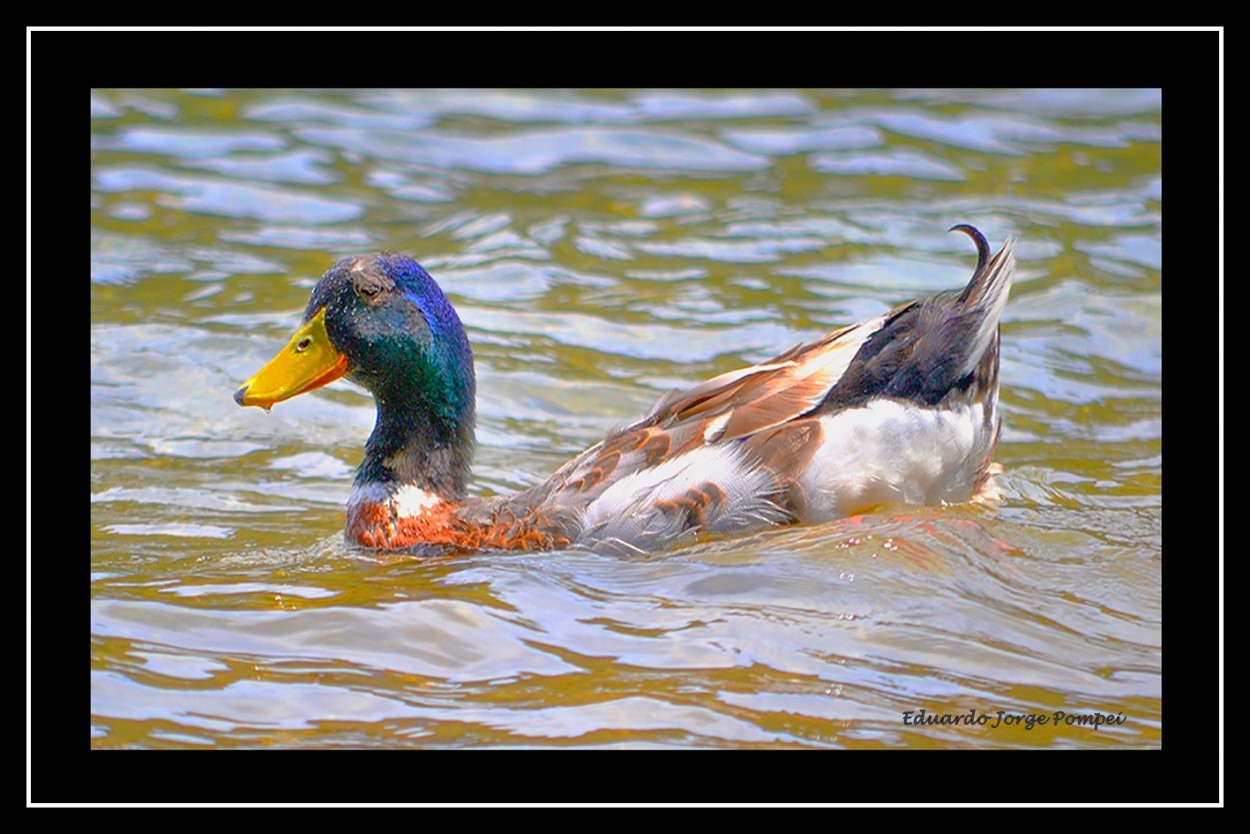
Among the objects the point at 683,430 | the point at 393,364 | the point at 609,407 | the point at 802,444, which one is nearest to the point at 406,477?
the point at 393,364

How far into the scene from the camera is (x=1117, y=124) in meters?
15.3

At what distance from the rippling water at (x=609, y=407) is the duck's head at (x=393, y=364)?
1.89 feet

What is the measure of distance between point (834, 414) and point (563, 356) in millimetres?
3849

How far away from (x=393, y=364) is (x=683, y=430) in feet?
4.52

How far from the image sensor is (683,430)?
7199mm

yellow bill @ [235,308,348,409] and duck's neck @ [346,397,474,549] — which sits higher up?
yellow bill @ [235,308,348,409]

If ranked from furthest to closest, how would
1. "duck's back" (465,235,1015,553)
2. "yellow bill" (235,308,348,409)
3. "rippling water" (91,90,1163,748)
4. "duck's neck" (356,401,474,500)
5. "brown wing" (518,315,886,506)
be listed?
"duck's neck" (356,401,474,500), "yellow bill" (235,308,348,409), "brown wing" (518,315,886,506), "duck's back" (465,235,1015,553), "rippling water" (91,90,1163,748)

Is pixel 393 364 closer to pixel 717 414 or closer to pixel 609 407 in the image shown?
pixel 717 414

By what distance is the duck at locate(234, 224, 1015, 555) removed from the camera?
7027mm

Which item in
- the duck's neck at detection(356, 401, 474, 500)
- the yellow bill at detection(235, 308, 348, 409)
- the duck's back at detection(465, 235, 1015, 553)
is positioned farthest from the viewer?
the duck's neck at detection(356, 401, 474, 500)

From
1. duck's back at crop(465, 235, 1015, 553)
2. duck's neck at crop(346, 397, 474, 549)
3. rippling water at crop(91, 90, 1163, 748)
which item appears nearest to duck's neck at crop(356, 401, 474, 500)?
duck's neck at crop(346, 397, 474, 549)

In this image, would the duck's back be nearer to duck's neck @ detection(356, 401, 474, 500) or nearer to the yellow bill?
duck's neck @ detection(356, 401, 474, 500)

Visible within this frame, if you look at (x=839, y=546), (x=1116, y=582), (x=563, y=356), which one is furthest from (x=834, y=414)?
(x=563, y=356)

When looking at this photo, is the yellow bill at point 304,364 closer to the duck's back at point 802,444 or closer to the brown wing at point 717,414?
the duck's back at point 802,444
